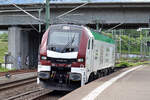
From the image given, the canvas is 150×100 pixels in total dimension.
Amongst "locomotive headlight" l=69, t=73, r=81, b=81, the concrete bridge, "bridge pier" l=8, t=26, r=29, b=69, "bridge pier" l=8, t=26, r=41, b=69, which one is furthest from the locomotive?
"bridge pier" l=8, t=26, r=29, b=69

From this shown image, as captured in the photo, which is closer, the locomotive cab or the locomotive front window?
the locomotive cab

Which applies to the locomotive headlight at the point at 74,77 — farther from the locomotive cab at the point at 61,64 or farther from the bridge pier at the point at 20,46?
the bridge pier at the point at 20,46

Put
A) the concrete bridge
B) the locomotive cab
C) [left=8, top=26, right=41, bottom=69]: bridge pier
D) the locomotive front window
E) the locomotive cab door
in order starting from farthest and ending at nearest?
[left=8, top=26, right=41, bottom=69]: bridge pier → the concrete bridge → the locomotive cab door → the locomotive front window → the locomotive cab

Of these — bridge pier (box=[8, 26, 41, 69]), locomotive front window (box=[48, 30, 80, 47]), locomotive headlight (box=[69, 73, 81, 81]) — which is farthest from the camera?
bridge pier (box=[8, 26, 41, 69])

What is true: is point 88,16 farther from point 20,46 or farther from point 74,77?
point 74,77

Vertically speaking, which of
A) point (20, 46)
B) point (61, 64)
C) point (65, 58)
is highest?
point (20, 46)

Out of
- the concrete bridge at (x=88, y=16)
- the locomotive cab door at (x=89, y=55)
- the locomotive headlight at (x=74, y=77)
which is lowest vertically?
the locomotive headlight at (x=74, y=77)

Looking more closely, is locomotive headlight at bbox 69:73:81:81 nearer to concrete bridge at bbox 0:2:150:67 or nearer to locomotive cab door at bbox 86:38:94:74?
locomotive cab door at bbox 86:38:94:74

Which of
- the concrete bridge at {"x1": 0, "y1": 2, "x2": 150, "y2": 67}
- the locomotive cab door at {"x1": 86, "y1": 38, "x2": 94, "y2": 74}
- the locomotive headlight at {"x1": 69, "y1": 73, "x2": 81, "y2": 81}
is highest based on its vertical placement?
the concrete bridge at {"x1": 0, "y1": 2, "x2": 150, "y2": 67}

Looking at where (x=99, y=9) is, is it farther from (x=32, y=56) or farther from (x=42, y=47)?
(x=42, y=47)

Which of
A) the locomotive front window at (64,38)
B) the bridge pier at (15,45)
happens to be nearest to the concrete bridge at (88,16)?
the bridge pier at (15,45)

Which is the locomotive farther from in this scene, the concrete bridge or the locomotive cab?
the concrete bridge

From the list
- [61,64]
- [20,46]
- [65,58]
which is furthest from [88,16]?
[61,64]

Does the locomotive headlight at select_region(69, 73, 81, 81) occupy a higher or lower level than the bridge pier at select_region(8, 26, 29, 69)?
lower
